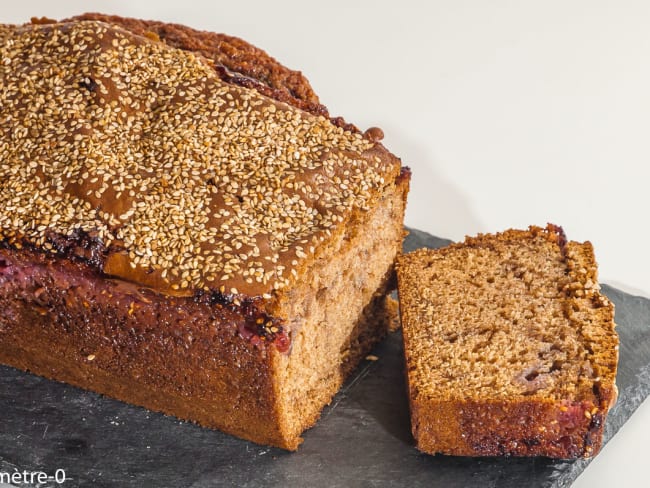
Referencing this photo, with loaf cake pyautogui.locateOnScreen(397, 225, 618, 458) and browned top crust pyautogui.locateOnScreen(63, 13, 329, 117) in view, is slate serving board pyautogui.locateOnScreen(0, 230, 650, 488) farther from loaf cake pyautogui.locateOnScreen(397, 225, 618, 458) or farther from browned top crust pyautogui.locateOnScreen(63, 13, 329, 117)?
browned top crust pyautogui.locateOnScreen(63, 13, 329, 117)

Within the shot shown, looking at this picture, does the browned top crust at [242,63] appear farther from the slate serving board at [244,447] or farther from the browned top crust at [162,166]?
the slate serving board at [244,447]

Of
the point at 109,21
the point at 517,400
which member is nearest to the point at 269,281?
the point at 517,400

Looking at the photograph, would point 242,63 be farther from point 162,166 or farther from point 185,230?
point 185,230

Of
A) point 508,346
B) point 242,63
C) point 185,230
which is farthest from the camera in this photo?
point 242,63

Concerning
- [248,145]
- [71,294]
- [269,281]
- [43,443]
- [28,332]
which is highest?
[248,145]

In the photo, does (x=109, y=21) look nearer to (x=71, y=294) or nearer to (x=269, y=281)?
(x=71, y=294)

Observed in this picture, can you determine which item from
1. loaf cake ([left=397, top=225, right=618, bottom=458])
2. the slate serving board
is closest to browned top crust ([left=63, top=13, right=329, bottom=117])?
loaf cake ([left=397, top=225, right=618, bottom=458])

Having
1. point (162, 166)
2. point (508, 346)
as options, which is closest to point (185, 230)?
point (162, 166)
